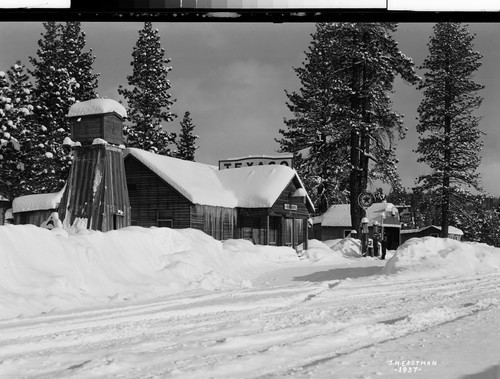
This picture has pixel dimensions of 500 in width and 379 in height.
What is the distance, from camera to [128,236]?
8.84m

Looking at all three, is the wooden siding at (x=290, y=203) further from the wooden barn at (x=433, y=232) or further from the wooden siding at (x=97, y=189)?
Answer: the wooden siding at (x=97, y=189)

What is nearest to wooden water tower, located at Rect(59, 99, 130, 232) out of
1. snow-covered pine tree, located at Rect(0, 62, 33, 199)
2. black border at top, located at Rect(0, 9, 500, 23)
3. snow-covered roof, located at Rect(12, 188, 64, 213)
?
snow-covered roof, located at Rect(12, 188, 64, 213)

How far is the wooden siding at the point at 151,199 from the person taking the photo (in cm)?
884

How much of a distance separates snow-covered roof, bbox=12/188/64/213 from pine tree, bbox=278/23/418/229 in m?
3.24

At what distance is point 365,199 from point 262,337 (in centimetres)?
335

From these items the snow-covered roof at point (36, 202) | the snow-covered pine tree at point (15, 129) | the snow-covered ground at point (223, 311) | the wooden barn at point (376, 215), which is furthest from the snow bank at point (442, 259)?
the snow-covered pine tree at point (15, 129)

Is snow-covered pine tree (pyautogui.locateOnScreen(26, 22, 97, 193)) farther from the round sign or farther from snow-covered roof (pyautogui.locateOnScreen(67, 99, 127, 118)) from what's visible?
the round sign

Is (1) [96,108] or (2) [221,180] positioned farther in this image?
(2) [221,180]

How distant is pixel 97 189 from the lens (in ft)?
28.6

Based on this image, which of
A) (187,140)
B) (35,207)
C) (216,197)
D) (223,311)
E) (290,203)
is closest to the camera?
(223,311)

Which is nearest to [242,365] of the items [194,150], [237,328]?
[237,328]

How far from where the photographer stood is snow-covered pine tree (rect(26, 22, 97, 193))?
6.56m

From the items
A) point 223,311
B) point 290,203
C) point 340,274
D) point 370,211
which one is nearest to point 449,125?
point 370,211

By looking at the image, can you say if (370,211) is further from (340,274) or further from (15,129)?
(15,129)
